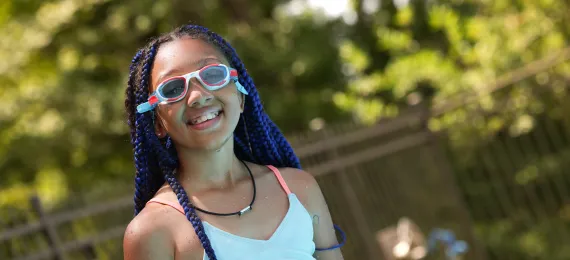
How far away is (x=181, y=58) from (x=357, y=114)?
311 inches

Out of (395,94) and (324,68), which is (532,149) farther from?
(324,68)

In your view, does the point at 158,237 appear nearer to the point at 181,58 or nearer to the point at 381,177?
the point at 181,58

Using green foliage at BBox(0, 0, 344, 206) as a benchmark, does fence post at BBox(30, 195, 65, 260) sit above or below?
below

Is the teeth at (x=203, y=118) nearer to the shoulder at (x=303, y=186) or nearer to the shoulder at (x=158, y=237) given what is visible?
the shoulder at (x=158, y=237)

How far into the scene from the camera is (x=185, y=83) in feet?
8.19

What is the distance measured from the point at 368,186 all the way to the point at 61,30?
5.74 metres

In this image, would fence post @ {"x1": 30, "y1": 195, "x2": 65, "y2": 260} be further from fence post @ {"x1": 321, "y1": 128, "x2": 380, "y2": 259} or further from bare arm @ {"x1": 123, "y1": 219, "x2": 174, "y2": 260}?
bare arm @ {"x1": 123, "y1": 219, "x2": 174, "y2": 260}

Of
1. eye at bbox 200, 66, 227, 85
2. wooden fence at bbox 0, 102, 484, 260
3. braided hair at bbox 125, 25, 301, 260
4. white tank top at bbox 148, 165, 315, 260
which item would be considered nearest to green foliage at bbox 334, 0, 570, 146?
wooden fence at bbox 0, 102, 484, 260

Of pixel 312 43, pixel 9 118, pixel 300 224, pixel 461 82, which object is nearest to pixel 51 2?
pixel 9 118

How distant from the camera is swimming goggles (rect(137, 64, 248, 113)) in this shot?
2.50 metres

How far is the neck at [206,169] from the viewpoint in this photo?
260 cm

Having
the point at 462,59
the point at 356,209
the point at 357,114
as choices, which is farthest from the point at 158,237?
the point at 357,114

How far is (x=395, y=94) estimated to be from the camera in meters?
10.3

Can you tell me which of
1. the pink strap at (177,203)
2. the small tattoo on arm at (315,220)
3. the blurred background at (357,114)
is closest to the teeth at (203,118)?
the pink strap at (177,203)
